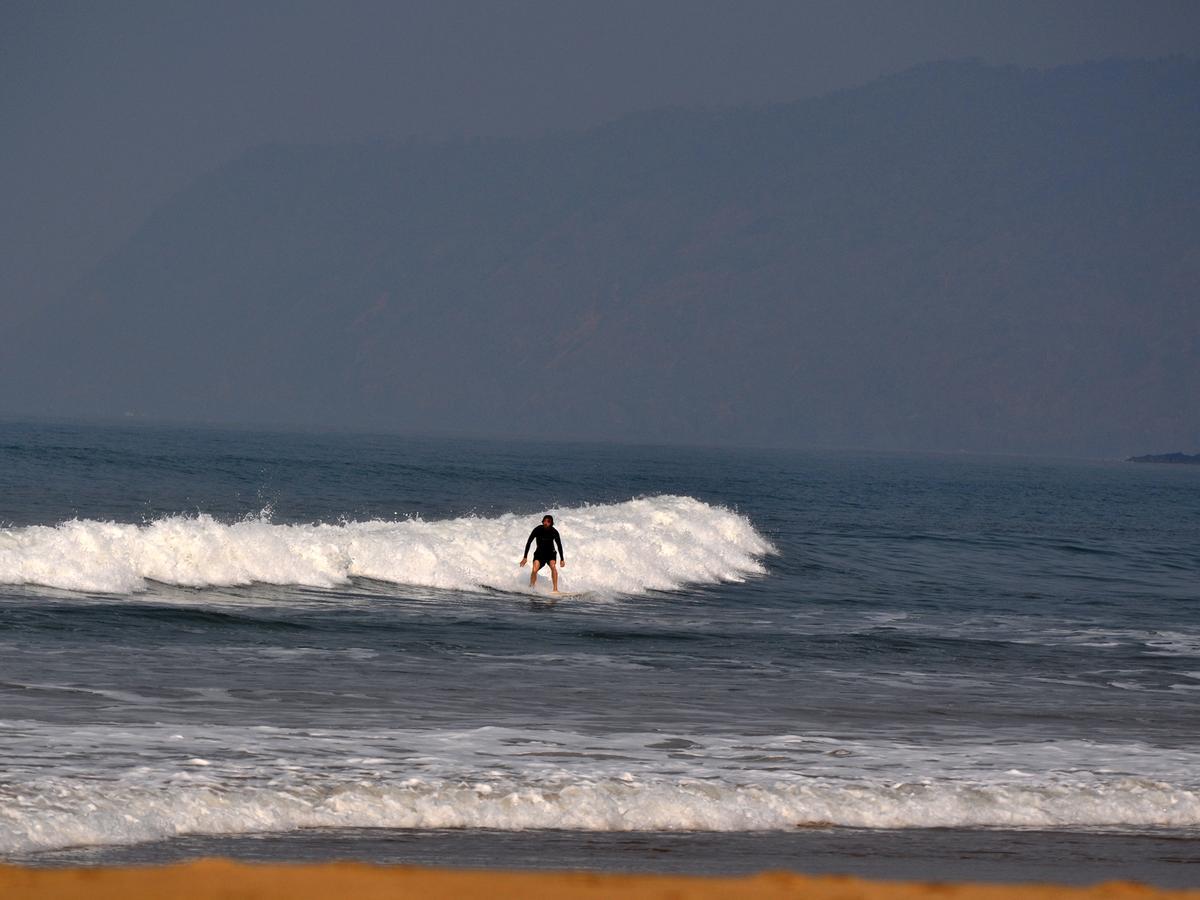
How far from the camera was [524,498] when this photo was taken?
57.9 metres

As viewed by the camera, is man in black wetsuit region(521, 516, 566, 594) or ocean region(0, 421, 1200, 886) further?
man in black wetsuit region(521, 516, 566, 594)

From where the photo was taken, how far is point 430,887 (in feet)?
21.9

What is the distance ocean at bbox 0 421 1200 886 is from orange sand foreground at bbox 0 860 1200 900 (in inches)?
43.0

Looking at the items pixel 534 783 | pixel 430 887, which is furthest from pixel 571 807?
pixel 430 887

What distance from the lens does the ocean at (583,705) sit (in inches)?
345

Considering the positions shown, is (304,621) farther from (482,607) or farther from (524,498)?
(524,498)

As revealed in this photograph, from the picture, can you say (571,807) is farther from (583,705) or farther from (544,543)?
(544,543)

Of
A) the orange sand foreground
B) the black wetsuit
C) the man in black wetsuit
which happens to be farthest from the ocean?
the orange sand foreground

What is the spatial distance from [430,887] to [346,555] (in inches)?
729

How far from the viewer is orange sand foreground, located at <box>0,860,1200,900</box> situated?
6.45m

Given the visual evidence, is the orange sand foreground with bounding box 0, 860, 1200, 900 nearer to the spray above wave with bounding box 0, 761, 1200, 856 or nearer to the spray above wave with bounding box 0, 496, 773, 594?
the spray above wave with bounding box 0, 761, 1200, 856

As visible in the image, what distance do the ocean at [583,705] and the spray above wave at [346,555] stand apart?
69mm

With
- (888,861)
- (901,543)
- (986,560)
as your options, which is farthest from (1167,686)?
(901,543)

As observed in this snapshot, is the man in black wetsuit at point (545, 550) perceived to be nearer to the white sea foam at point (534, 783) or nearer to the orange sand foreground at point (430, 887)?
the white sea foam at point (534, 783)
